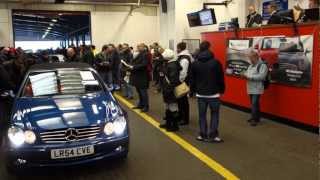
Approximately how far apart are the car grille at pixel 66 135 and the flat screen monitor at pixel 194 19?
9.11m

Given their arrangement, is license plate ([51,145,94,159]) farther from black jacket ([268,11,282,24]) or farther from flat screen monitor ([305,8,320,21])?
black jacket ([268,11,282,24])

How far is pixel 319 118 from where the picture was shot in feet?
21.2

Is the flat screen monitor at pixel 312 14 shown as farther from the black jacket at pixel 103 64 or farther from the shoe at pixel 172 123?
the black jacket at pixel 103 64

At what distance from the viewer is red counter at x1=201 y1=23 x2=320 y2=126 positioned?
6.60m

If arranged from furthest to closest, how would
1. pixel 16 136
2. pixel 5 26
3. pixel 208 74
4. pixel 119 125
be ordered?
pixel 5 26 < pixel 208 74 < pixel 119 125 < pixel 16 136

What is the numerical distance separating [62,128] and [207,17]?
A: 9087 mm

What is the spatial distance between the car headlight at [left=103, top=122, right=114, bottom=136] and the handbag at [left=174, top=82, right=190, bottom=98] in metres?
2.43

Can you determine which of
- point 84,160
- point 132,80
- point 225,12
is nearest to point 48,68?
point 84,160

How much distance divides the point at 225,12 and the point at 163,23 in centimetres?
281

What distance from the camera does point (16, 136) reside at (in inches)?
174

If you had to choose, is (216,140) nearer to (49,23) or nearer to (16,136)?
(16,136)

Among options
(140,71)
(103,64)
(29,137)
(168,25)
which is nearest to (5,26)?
(168,25)

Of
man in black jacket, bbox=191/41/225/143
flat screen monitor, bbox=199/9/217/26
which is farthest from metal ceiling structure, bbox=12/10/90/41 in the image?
man in black jacket, bbox=191/41/225/143

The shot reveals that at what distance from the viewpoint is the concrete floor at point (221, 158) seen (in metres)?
4.77
